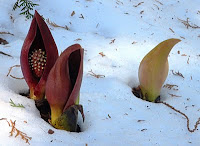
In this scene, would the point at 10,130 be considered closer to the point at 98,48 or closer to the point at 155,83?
the point at 155,83

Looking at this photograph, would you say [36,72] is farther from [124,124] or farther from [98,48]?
[98,48]

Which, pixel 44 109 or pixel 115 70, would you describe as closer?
pixel 44 109

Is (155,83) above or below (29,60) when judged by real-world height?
below

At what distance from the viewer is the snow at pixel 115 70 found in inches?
47.4

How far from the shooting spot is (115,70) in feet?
5.59

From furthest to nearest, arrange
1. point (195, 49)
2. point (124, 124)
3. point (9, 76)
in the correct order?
point (195, 49), point (9, 76), point (124, 124)

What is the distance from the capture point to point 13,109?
1188 millimetres

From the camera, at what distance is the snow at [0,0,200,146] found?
120cm

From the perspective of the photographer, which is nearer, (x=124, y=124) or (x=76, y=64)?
(x=76, y=64)

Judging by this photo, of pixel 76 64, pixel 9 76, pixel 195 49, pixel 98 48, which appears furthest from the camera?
pixel 195 49

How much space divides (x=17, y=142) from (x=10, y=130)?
59 mm

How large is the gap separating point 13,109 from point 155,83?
667mm

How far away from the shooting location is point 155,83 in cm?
150

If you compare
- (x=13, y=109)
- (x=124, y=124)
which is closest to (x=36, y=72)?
(x=13, y=109)
